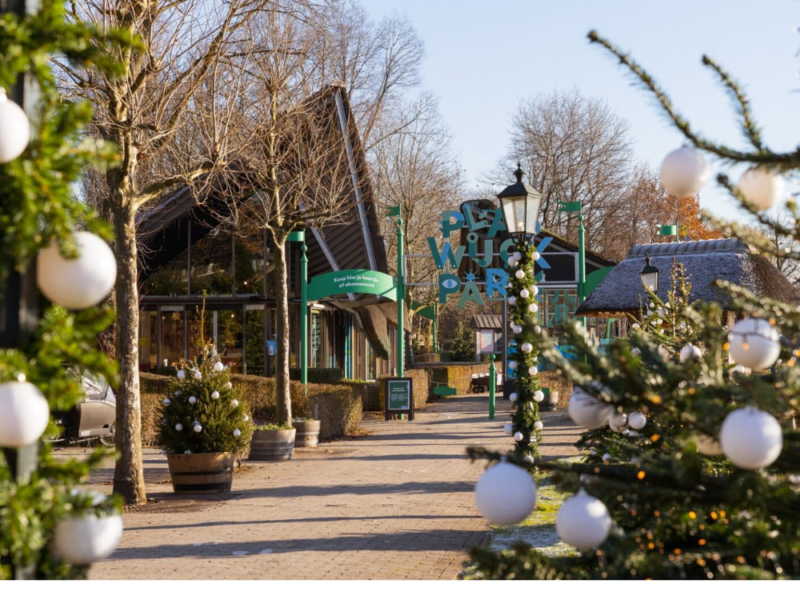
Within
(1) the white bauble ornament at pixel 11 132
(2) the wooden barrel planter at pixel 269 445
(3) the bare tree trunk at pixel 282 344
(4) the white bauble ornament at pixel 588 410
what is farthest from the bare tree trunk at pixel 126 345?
(1) the white bauble ornament at pixel 11 132

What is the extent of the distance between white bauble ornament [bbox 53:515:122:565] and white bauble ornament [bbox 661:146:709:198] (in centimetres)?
207

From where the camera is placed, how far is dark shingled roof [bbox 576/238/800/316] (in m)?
17.6

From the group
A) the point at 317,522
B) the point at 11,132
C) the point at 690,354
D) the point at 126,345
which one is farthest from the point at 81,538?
the point at 126,345

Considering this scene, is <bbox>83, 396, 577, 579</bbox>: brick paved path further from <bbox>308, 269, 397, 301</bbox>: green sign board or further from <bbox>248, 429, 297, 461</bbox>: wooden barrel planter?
<bbox>308, 269, 397, 301</bbox>: green sign board

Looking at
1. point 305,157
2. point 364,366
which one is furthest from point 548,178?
point 305,157

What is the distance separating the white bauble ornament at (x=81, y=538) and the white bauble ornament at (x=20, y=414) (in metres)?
0.26

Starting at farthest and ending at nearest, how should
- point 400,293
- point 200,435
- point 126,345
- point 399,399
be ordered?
point 400,293 < point 399,399 < point 200,435 < point 126,345

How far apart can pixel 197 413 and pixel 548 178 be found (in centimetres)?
3231

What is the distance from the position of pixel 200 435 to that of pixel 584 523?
31.1 feet

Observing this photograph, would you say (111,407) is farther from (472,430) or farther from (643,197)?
(643,197)

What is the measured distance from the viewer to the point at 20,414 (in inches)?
86.0

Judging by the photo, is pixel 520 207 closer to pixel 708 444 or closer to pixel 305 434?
pixel 708 444

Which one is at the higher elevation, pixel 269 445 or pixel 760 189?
pixel 760 189

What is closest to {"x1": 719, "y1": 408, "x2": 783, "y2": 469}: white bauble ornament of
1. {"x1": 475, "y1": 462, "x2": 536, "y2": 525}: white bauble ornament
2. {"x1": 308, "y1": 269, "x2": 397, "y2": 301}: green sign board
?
{"x1": 475, "y1": 462, "x2": 536, "y2": 525}: white bauble ornament
